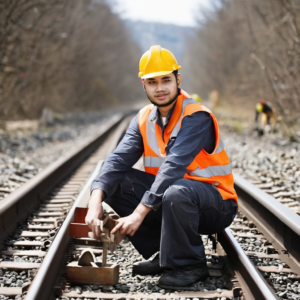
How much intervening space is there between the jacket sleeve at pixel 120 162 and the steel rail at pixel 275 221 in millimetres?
1290

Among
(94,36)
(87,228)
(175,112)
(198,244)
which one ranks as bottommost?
(198,244)

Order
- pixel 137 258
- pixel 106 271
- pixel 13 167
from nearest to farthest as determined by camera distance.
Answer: pixel 106 271 < pixel 137 258 < pixel 13 167

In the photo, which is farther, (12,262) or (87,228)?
(12,262)

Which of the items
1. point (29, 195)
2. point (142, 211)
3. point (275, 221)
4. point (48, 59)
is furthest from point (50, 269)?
point (48, 59)

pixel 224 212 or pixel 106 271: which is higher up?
pixel 224 212

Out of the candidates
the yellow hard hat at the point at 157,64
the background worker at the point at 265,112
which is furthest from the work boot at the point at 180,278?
the background worker at the point at 265,112

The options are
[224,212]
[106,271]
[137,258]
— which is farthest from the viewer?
[137,258]

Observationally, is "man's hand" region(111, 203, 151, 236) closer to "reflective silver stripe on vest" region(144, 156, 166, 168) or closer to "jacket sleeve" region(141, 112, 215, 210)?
"jacket sleeve" region(141, 112, 215, 210)

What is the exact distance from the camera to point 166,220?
9.11ft

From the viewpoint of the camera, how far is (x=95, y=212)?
9.25 ft

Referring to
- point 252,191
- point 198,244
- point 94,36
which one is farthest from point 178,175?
point 94,36

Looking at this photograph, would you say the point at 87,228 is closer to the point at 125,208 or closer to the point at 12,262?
the point at 125,208

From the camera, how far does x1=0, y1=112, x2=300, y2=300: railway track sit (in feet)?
8.58

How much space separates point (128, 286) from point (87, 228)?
46cm
